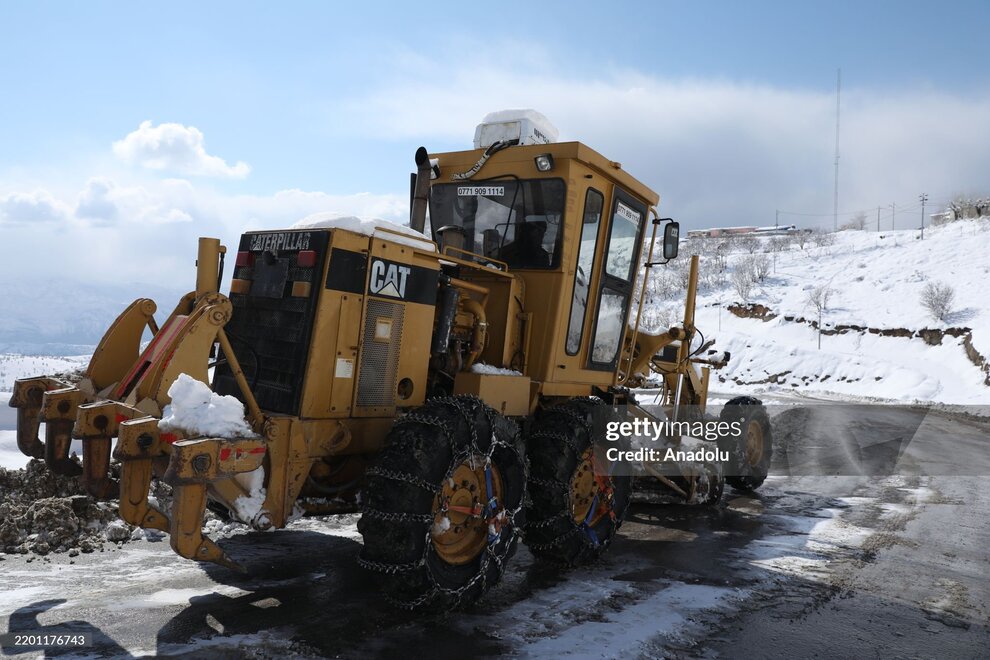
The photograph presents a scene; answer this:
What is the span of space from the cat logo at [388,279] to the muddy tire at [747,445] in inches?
218

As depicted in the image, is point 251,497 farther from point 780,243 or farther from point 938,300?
point 780,243

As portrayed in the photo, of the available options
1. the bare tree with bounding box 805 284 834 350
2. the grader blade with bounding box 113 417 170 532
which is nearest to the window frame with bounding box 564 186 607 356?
the grader blade with bounding box 113 417 170 532

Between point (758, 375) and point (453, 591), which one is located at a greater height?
point (758, 375)

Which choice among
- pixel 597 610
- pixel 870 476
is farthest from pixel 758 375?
Result: pixel 597 610

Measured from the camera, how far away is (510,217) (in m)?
6.23

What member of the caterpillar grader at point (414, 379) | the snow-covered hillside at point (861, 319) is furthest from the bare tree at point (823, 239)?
the caterpillar grader at point (414, 379)

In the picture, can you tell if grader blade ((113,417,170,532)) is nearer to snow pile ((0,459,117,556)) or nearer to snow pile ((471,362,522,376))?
snow pile ((0,459,117,556))

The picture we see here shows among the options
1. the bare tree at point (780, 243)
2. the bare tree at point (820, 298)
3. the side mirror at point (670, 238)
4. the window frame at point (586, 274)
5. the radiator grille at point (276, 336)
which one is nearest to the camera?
the radiator grille at point (276, 336)

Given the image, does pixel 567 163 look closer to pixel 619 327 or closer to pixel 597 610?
pixel 619 327

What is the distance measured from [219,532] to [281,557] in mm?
749

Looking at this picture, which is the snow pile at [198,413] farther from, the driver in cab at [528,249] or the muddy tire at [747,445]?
the muddy tire at [747,445]

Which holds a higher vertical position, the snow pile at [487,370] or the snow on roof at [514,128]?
the snow on roof at [514,128]

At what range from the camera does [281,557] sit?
Answer: 549cm

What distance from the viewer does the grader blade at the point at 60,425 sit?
4297mm
